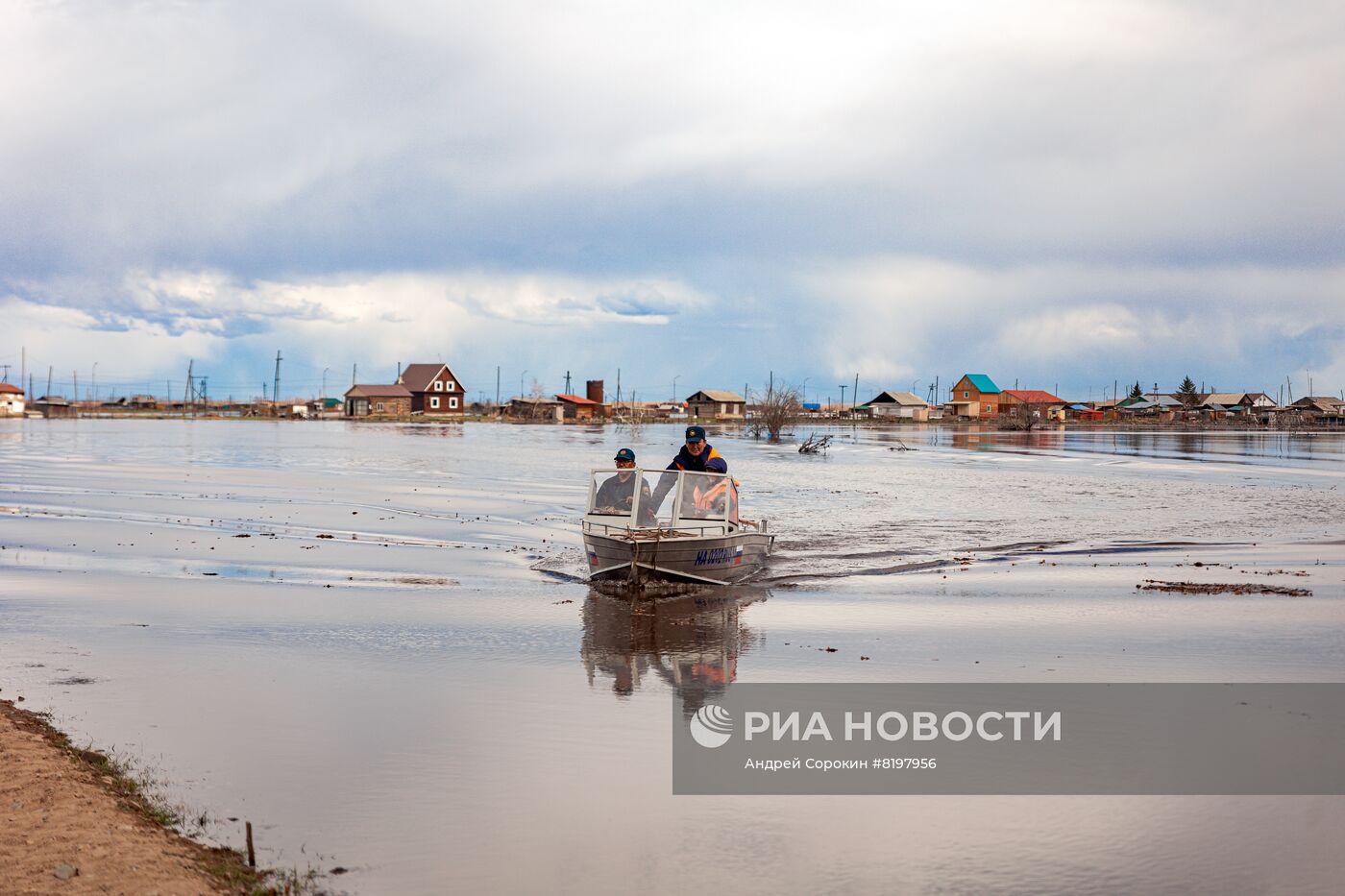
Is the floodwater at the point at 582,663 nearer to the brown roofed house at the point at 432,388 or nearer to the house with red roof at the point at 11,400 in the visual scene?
the brown roofed house at the point at 432,388

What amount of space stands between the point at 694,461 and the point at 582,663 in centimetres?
676

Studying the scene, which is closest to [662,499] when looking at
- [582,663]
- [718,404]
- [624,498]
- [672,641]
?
[624,498]

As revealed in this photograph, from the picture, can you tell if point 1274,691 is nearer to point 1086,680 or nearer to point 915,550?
point 1086,680

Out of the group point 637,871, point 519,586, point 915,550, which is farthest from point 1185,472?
point 637,871

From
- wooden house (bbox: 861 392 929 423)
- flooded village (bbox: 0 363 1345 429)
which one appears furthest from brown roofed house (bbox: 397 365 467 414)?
wooden house (bbox: 861 392 929 423)

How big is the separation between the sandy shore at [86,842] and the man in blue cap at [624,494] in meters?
11.0

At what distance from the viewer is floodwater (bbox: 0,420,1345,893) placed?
761 centimetres

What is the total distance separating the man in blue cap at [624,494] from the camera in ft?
61.0

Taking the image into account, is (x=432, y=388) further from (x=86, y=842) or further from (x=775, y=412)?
(x=86, y=842)

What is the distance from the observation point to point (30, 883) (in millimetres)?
6164

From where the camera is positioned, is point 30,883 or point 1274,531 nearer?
point 30,883

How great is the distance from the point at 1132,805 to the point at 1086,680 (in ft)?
12.7

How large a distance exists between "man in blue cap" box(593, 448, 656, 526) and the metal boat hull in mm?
795

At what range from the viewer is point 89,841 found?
22.3 feet
